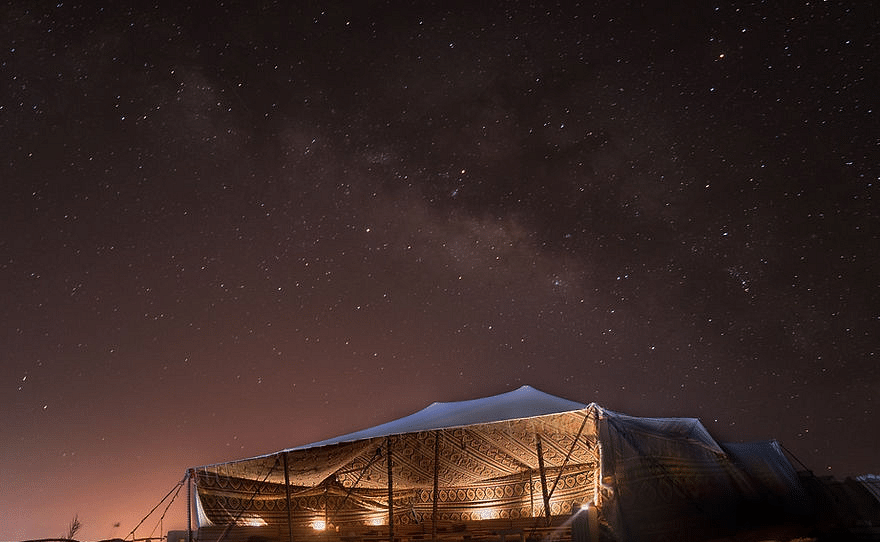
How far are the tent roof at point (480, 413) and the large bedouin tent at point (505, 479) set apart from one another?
5 cm

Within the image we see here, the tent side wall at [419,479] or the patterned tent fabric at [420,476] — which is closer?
the patterned tent fabric at [420,476]

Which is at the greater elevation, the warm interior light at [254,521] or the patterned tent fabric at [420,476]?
the patterned tent fabric at [420,476]

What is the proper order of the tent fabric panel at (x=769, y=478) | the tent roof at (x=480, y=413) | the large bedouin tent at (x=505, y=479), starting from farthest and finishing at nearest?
1. the tent fabric panel at (x=769, y=478)
2. the tent roof at (x=480, y=413)
3. the large bedouin tent at (x=505, y=479)

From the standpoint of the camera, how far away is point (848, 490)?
626 inches

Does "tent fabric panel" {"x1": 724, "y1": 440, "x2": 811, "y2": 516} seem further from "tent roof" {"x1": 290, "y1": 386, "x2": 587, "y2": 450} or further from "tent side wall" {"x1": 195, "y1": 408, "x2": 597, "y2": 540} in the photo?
"tent roof" {"x1": 290, "y1": 386, "x2": 587, "y2": 450}

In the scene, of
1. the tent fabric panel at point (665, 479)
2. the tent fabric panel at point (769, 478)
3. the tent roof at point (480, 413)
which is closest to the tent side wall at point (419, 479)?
the tent roof at point (480, 413)

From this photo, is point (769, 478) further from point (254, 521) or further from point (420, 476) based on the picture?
point (254, 521)

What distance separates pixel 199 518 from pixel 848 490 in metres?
16.3

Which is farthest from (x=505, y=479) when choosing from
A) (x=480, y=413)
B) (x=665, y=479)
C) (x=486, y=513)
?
(x=665, y=479)

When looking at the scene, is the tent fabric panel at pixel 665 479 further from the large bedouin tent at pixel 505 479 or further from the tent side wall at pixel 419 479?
the tent side wall at pixel 419 479

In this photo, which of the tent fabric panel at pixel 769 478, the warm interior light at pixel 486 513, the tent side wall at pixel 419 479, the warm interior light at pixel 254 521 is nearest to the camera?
the tent side wall at pixel 419 479

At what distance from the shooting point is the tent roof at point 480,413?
1100 centimetres

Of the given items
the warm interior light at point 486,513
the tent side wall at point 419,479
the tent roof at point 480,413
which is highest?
the tent roof at point 480,413

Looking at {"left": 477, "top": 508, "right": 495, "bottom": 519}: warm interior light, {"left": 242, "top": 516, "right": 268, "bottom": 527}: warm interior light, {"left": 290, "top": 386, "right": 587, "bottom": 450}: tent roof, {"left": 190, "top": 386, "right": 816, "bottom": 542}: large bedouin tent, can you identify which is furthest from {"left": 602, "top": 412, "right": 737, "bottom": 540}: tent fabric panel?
{"left": 242, "top": 516, "right": 268, "bottom": 527}: warm interior light
